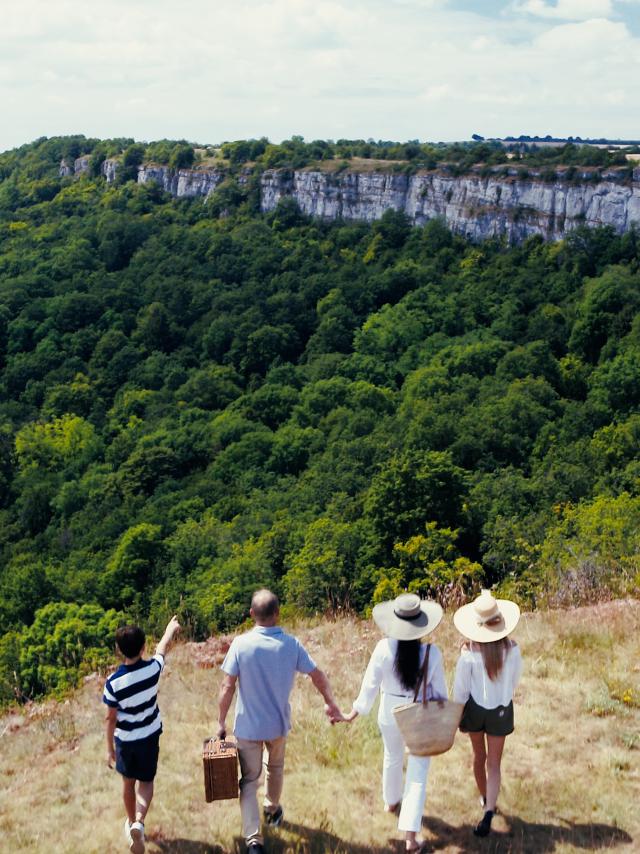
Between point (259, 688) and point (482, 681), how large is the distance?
131cm

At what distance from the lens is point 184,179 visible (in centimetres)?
7162

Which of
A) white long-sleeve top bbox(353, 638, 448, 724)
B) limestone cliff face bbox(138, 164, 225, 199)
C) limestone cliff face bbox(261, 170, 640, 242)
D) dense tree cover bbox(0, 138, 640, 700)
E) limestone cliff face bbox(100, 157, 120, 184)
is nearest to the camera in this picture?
white long-sleeve top bbox(353, 638, 448, 724)

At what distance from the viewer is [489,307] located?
44.9 m

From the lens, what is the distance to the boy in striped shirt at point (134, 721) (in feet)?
16.0

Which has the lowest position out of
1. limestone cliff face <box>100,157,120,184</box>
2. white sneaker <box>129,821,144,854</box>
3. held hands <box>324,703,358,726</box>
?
white sneaker <box>129,821,144,854</box>

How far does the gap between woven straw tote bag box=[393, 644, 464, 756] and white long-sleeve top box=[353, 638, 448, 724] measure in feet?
0.26

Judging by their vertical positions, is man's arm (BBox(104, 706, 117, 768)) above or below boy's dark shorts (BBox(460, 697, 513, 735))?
below

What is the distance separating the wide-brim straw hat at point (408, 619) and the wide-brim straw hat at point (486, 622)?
0.18 meters

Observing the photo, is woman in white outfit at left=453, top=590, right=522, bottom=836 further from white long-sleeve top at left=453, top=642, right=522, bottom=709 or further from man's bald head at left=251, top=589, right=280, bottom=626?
man's bald head at left=251, top=589, right=280, bottom=626

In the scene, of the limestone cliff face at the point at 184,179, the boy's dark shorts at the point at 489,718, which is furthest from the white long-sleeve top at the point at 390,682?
the limestone cliff face at the point at 184,179

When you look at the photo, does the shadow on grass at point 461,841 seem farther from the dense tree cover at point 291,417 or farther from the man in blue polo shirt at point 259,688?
the dense tree cover at point 291,417

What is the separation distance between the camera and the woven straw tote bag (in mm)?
4688

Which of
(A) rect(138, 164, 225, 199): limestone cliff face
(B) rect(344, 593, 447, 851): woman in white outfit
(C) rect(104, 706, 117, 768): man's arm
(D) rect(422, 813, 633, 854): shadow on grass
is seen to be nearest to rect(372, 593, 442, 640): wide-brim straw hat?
(B) rect(344, 593, 447, 851): woman in white outfit

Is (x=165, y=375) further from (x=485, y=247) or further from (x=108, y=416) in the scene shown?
(x=485, y=247)
